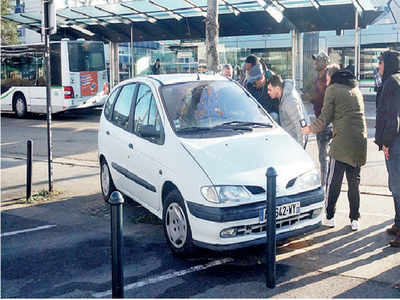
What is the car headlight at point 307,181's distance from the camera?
198 inches

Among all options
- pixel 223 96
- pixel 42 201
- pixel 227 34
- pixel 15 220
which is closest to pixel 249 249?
pixel 223 96

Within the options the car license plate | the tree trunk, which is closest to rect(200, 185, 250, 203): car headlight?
the car license plate

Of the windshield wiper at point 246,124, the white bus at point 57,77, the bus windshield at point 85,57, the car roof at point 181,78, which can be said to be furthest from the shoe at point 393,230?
the bus windshield at point 85,57

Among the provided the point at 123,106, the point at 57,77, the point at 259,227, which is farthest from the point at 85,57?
the point at 259,227

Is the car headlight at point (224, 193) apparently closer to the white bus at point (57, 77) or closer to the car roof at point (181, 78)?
the car roof at point (181, 78)

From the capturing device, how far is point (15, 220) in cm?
677

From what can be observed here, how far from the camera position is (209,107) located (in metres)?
5.86

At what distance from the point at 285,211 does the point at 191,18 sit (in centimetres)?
1872

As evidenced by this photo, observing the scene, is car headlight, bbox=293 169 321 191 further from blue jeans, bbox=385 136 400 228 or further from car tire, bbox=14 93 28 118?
car tire, bbox=14 93 28 118

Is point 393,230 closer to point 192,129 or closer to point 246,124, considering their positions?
point 246,124

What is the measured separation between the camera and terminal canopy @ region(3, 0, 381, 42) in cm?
1955

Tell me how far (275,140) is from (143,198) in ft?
5.55

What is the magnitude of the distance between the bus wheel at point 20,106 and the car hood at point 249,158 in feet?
56.1

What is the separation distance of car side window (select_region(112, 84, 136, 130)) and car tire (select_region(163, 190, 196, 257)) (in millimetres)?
1687
